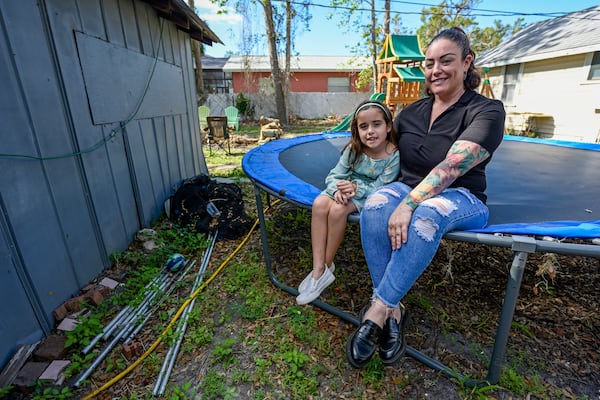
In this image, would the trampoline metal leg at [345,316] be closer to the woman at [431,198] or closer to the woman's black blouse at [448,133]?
the woman at [431,198]

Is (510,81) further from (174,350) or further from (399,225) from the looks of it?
(174,350)

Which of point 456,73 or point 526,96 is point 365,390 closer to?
point 456,73

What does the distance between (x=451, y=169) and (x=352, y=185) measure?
0.36 m

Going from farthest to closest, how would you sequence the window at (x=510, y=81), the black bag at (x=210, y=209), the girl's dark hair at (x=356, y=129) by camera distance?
the window at (x=510, y=81) < the black bag at (x=210, y=209) < the girl's dark hair at (x=356, y=129)

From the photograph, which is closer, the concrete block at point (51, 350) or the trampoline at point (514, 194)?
the trampoline at point (514, 194)

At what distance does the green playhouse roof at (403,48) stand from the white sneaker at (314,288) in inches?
212

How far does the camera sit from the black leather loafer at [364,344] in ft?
3.42

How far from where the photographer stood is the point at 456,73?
1.12 m

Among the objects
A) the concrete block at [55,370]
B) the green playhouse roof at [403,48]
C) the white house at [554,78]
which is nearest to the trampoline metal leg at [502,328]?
the concrete block at [55,370]

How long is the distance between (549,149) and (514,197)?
1817 mm

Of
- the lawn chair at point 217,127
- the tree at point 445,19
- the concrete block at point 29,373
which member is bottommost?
the concrete block at point 29,373

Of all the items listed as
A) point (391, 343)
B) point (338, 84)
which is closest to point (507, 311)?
point (391, 343)

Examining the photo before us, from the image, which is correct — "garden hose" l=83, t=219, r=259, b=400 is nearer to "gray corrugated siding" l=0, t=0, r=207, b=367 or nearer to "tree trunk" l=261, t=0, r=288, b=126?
"gray corrugated siding" l=0, t=0, r=207, b=367

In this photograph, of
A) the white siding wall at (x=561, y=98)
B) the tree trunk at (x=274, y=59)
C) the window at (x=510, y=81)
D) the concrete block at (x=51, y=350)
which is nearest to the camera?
the concrete block at (x=51, y=350)
